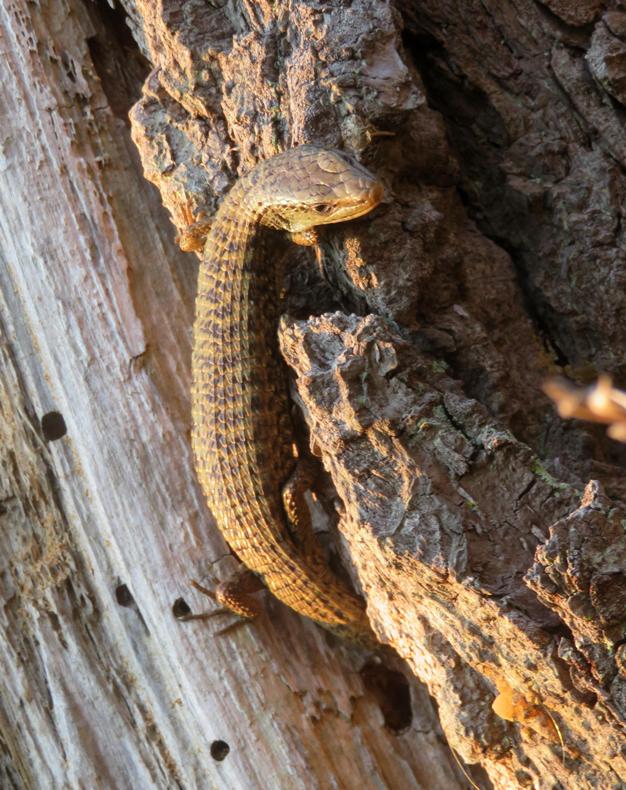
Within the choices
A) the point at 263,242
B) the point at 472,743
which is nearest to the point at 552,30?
the point at 263,242

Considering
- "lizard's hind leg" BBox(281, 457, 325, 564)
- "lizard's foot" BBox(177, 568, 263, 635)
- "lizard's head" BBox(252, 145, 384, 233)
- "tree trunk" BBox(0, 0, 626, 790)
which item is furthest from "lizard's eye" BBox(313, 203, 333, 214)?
"lizard's foot" BBox(177, 568, 263, 635)

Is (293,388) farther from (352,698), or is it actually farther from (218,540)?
(352,698)

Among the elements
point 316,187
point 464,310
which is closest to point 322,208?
point 316,187

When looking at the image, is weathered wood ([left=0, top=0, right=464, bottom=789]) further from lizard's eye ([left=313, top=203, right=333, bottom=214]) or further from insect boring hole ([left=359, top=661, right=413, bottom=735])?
lizard's eye ([left=313, top=203, right=333, bottom=214])

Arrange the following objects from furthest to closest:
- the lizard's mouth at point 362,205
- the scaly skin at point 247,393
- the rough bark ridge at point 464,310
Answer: the scaly skin at point 247,393, the lizard's mouth at point 362,205, the rough bark ridge at point 464,310

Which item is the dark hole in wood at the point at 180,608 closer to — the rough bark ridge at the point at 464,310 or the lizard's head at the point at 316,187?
the rough bark ridge at the point at 464,310

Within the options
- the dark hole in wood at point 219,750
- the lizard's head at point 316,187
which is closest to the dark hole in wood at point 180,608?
the dark hole in wood at point 219,750
